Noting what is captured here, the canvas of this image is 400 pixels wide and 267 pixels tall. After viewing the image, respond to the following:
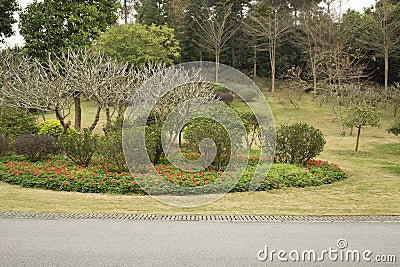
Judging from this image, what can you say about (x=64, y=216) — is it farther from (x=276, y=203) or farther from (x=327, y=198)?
(x=327, y=198)

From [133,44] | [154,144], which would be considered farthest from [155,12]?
[154,144]

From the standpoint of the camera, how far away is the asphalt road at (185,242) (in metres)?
4.94

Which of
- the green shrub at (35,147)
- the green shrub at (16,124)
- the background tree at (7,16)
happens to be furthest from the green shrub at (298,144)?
the background tree at (7,16)

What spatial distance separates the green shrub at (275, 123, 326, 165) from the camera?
1224cm

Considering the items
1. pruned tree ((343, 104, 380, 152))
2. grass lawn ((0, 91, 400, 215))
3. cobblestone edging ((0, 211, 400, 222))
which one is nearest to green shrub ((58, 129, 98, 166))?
grass lawn ((0, 91, 400, 215))

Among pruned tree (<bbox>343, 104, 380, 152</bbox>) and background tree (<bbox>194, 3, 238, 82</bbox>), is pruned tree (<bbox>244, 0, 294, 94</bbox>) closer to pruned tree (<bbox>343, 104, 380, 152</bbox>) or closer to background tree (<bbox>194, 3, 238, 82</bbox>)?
background tree (<bbox>194, 3, 238, 82</bbox>)

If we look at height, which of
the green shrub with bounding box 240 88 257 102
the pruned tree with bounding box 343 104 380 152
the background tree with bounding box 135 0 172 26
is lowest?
the pruned tree with bounding box 343 104 380 152

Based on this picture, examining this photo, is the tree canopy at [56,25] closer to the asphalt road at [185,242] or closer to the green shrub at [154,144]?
the green shrub at [154,144]

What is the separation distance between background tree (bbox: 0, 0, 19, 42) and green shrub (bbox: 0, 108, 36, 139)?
4737 mm

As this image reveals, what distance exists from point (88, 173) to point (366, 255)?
23.6 feet

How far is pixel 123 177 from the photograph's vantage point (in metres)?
10.1

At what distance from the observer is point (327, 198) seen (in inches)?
357

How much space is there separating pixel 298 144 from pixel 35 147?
7593 mm

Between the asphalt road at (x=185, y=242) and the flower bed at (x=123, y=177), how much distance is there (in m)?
2.79
